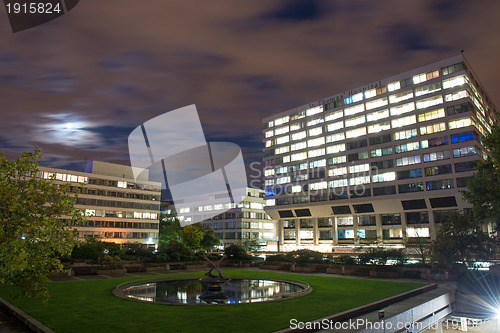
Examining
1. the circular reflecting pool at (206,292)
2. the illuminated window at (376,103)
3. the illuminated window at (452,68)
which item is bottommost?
the circular reflecting pool at (206,292)

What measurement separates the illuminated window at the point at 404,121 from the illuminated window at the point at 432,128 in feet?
9.58

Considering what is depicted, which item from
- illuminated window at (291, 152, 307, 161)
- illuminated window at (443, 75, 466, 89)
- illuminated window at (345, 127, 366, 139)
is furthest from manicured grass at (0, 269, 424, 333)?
illuminated window at (291, 152, 307, 161)

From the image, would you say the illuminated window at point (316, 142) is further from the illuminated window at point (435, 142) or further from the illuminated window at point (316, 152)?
the illuminated window at point (435, 142)

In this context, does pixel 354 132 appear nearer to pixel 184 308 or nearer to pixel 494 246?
pixel 494 246

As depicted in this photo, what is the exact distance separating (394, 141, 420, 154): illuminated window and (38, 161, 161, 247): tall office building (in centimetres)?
8232

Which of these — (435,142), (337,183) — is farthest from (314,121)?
(435,142)

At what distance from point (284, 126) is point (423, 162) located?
42.5m

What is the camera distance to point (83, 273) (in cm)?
3475

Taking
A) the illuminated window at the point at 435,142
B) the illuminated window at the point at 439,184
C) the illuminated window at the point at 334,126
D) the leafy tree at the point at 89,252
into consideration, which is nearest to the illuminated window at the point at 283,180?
the illuminated window at the point at 334,126

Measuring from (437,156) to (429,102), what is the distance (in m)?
12.9

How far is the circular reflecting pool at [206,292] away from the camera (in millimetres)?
21000

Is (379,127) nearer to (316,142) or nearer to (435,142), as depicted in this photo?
(435,142)

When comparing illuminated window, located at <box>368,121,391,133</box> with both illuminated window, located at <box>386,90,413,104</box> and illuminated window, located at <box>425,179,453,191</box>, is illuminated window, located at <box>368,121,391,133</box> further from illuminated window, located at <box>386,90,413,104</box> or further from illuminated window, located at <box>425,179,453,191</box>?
illuminated window, located at <box>425,179,453,191</box>

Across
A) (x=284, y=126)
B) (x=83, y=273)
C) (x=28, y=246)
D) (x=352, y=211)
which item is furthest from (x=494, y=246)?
(x=284, y=126)
